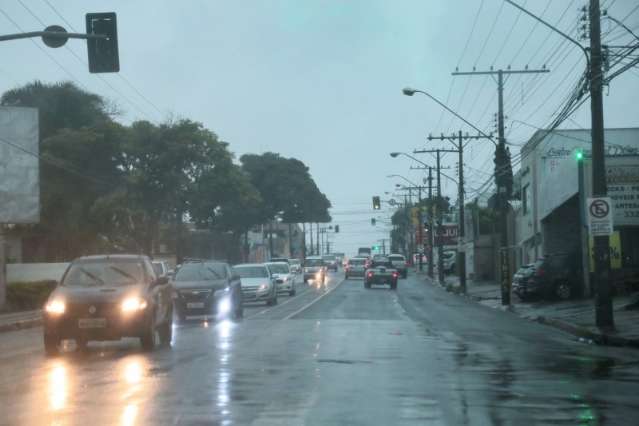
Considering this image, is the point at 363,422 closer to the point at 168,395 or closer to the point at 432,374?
the point at 168,395

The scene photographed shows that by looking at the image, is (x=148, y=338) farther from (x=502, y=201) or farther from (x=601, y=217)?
(x=502, y=201)

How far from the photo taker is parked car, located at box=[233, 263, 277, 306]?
1507 inches

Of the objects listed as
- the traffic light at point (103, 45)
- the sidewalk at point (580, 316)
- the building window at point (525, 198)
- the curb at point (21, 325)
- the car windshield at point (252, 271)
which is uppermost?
the traffic light at point (103, 45)

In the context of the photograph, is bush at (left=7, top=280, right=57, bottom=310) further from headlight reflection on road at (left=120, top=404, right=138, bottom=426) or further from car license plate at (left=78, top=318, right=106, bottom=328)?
headlight reflection on road at (left=120, top=404, right=138, bottom=426)

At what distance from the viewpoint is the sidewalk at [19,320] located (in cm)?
2961

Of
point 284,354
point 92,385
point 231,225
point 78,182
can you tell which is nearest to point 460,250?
point 78,182

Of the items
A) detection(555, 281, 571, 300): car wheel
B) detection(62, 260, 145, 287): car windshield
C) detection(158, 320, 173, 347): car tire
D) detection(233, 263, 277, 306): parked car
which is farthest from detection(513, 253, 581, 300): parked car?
detection(62, 260, 145, 287): car windshield

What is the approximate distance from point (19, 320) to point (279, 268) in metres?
19.9

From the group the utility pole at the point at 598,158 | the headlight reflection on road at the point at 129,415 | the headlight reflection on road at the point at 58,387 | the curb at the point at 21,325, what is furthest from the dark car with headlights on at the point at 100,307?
the utility pole at the point at 598,158

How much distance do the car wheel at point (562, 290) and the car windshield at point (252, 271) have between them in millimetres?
11705

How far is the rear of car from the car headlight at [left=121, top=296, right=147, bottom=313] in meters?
42.3

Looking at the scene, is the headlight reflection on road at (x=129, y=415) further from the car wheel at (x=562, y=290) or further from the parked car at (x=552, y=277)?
the car wheel at (x=562, y=290)

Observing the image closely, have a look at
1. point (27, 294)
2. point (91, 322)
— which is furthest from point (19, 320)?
point (91, 322)

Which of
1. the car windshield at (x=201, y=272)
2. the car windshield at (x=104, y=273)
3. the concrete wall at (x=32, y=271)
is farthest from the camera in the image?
the concrete wall at (x=32, y=271)
